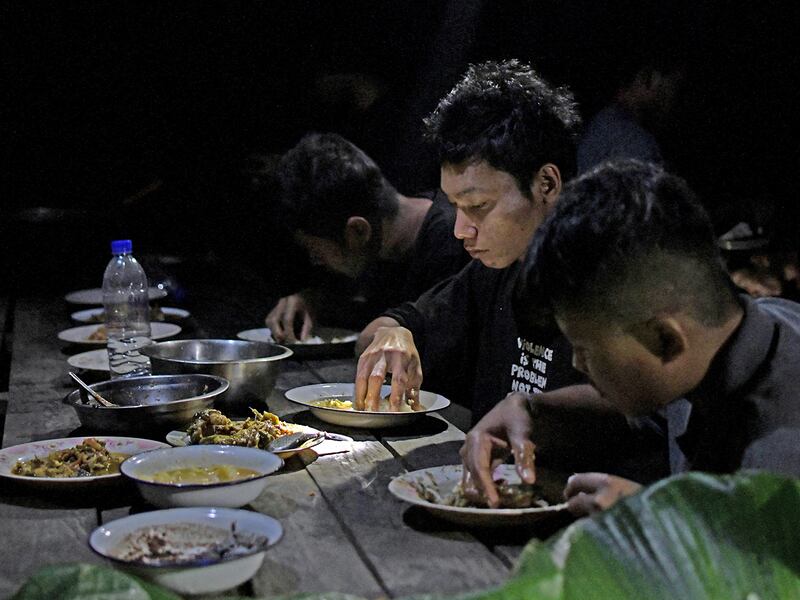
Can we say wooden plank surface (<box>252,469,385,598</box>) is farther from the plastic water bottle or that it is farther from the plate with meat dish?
the plate with meat dish

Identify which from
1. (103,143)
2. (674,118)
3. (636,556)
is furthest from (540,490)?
(103,143)

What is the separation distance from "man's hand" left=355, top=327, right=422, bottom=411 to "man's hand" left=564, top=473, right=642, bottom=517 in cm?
85

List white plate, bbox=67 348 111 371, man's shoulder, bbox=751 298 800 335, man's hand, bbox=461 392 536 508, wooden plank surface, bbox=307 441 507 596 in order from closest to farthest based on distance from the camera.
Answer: wooden plank surface, bbox=307 441 507 596
man's shoulder, bbox=751 298 800 335
man's hand, bbox=461 392 536 508
white plate, bbox=67 348 111 371

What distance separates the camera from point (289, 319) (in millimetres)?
3629

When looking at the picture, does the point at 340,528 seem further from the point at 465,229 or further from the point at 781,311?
the point at 465,229

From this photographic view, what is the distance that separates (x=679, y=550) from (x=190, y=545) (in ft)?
2.44

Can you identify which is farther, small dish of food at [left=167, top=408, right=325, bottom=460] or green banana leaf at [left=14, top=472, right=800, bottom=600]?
small dish of food at [left=167, top=408, right=325, bottom=460]

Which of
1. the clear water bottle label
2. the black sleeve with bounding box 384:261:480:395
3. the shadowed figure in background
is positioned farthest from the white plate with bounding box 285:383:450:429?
the shadowed figure in background

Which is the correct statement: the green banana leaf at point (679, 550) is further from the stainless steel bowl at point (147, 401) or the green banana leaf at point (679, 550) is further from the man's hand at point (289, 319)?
the man's hand at point (289, 319)

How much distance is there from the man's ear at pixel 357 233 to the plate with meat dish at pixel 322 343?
44 centimetres

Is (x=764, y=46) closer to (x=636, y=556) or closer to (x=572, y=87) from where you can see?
(x=572, y=87)

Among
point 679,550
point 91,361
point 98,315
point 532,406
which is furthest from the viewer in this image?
point 98,315

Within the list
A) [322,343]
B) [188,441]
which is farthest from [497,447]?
[322,343]

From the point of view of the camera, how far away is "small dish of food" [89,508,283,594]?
4.43 feet
